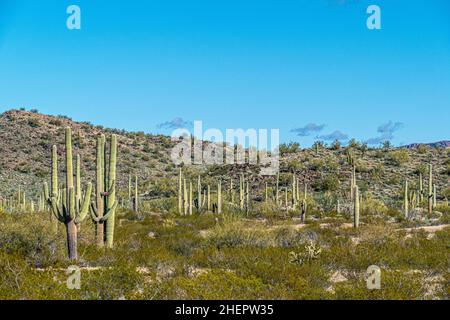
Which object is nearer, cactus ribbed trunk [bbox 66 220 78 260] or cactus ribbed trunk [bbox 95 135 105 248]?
cactus ribbed trunk [bbox 66 220 78 260]

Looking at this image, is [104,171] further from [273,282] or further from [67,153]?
[273,282]

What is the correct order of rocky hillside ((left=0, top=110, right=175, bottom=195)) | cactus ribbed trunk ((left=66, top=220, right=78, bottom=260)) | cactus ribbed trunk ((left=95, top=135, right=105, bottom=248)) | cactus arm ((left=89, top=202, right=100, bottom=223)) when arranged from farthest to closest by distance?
1. rocky hillside ((left=0, top=110, right=175, bottom=195))
2. cactus ribbed trunk ((left=95, top=135, right=105, bottom=248))
3. cactus arm ((left=89, top=202, right=100, bottom=223))
4. cactus ribbed trunk ((left=66, top=220, right=78, bottom=260))

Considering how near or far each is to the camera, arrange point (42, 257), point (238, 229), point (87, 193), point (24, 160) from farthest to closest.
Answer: point (24, 160), point (238, 229), point (87, 193), point (42, 257)

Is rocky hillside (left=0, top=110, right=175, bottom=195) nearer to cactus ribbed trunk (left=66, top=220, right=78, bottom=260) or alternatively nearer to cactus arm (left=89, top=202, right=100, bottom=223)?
cactus arm (left=89, top=202, right=100, bottom=223)

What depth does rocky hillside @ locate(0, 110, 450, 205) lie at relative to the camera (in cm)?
4372

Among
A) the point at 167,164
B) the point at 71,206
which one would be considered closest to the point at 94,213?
the point at 71,206

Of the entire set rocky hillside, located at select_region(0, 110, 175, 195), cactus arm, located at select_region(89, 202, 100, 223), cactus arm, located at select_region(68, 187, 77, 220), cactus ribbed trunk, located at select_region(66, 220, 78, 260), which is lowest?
cactus ribbed trunk, located at select_region(66, 220, 78, 260)

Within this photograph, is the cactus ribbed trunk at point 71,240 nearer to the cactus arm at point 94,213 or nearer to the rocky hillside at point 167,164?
the cactus arm at point 94,213

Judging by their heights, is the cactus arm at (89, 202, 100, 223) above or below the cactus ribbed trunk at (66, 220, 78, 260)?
above

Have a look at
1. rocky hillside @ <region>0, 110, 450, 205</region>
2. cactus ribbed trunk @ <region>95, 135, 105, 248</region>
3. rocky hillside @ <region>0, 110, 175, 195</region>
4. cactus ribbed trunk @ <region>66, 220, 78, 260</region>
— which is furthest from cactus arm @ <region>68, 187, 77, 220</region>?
→ rocky hillside @ <region>0, 110, 175, 195</region>

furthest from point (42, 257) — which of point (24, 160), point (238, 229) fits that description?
point (24, 160)

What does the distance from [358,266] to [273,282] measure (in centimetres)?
309

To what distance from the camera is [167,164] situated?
186 feet
